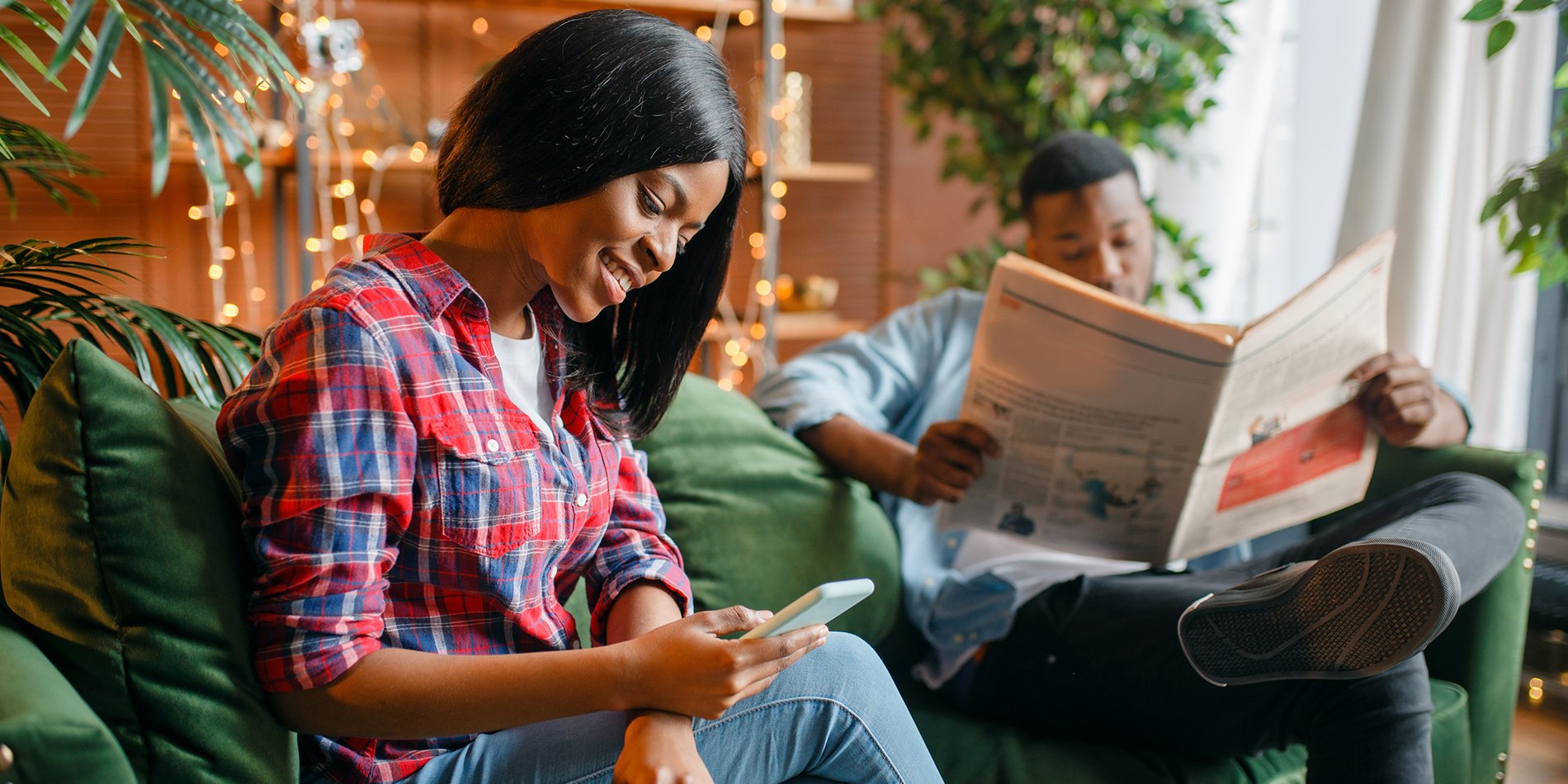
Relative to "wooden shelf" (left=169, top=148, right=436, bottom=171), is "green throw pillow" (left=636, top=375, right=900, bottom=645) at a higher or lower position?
lower

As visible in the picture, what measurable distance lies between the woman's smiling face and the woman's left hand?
1.02 feet

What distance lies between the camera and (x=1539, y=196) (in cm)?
129

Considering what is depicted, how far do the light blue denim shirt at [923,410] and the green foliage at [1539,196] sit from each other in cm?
21

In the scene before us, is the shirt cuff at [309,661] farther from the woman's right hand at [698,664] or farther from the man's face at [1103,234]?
the man's face at [1103,234]

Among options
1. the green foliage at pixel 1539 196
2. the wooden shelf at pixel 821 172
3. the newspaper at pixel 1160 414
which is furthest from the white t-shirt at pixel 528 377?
the wooden shelf at pixel 821 172

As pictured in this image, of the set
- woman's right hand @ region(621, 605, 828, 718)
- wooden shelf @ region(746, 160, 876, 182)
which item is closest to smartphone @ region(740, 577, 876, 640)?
woman's right hand @ region(621, 605, 828, 718)

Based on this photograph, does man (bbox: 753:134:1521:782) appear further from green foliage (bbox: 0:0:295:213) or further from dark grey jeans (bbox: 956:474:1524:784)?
green foliage (bbox: 0:0:295:213)

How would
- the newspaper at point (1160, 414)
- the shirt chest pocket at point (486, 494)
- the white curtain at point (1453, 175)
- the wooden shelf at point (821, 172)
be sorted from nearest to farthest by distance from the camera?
the shirt chest pocket at point (486, 494) < the newspaper at point (1160, 414) < the white curtain at point (1453, 175) < the wooden shelf at point (821, 172)

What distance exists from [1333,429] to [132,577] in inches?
48.4

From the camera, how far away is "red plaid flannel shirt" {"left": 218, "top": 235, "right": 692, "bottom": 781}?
0.73m

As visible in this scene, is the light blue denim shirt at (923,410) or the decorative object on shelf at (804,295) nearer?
the light blue denim shirt at (923,410)

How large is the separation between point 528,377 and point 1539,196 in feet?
3.77

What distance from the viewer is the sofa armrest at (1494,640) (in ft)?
4.39

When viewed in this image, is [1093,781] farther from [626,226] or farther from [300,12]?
[300,12]
